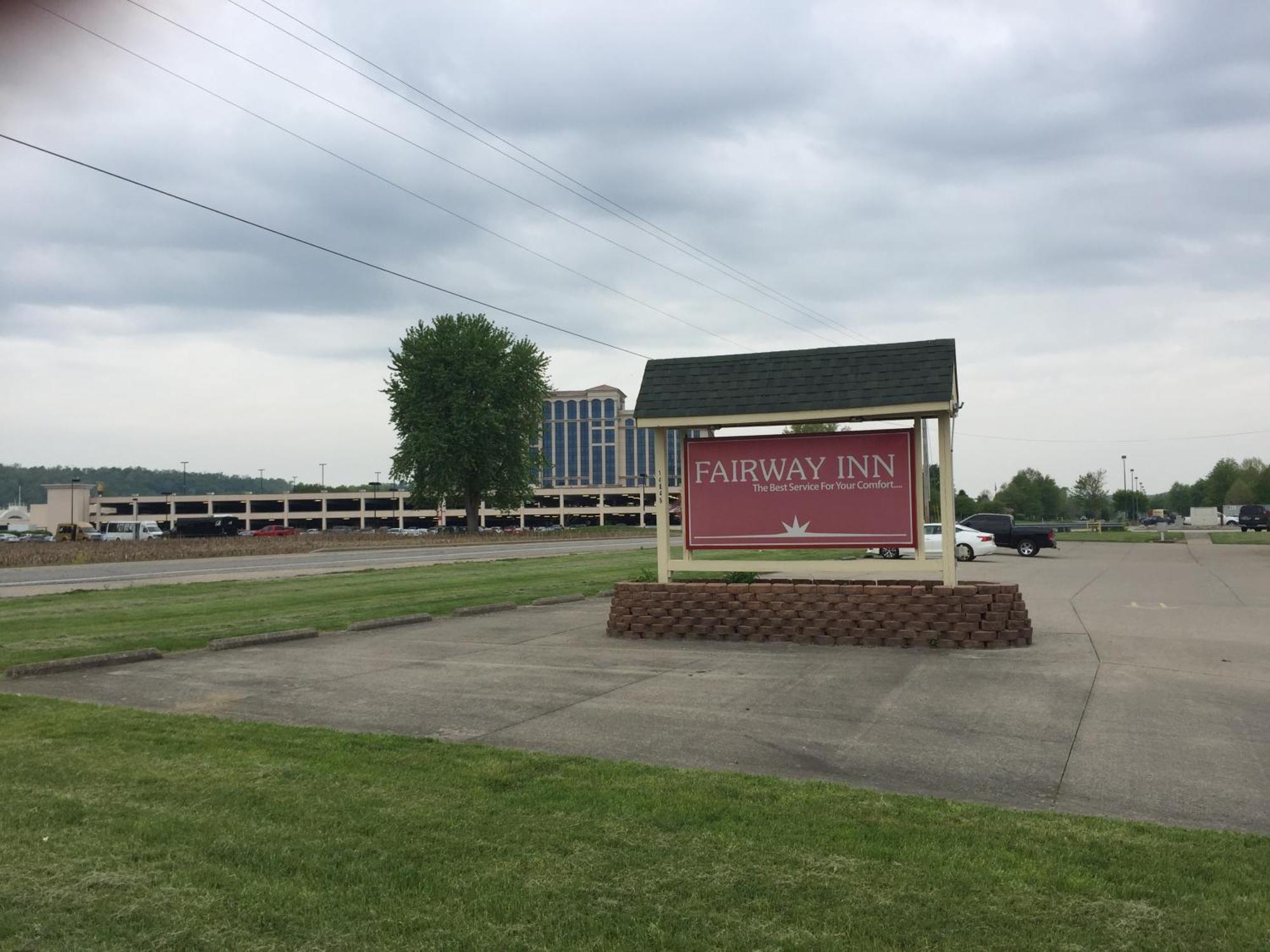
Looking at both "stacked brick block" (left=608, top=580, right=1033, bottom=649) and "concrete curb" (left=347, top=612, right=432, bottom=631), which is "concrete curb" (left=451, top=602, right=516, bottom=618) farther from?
"stacked brick block" (left=608, top=580, right=1033, bottom=649)

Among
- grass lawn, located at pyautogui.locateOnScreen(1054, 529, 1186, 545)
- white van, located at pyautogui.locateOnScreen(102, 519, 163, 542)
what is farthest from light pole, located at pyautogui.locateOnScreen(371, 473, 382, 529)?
grass lawn, located at pyautogui.locateOnScreen(1054, 529, 1186, 545)

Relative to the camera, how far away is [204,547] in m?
52.4

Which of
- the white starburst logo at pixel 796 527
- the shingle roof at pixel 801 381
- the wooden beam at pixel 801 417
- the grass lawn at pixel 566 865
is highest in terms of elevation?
the shingle roof at pixel 801 381

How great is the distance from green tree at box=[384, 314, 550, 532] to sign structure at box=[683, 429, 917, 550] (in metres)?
57.4

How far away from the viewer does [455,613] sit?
18375mm

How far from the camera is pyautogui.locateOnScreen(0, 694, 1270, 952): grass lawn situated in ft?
14.1

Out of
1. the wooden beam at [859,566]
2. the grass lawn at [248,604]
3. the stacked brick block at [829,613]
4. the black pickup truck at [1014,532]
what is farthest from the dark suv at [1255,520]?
the stacked brick block at [829,613]

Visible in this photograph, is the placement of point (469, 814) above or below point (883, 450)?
below

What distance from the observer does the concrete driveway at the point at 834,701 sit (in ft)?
22.9

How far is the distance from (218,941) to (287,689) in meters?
6.49

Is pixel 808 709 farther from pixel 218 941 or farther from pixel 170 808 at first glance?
pixel 218 941

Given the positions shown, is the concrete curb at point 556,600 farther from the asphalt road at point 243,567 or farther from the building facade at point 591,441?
the building facade at point 591,441

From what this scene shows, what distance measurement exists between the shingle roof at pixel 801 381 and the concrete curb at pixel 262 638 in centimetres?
616

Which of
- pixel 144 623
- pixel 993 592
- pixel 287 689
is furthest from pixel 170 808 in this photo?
pixel 144 623
